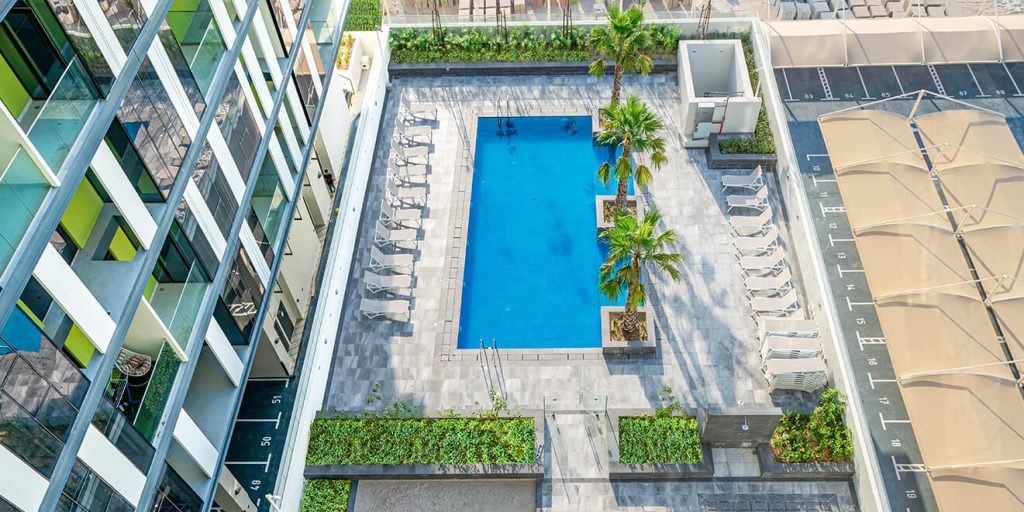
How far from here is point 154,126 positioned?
16.0 metres

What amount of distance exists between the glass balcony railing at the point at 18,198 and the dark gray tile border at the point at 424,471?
39.4 ft

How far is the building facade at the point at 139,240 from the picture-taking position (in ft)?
40.5

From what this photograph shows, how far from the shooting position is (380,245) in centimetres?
2694

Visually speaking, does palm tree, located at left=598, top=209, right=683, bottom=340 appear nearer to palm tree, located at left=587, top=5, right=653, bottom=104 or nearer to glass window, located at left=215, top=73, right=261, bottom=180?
palm tree, located at left=587, top=5, right=653, bottom=104

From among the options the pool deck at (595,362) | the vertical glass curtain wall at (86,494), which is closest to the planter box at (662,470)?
the pool deck at (595,362)

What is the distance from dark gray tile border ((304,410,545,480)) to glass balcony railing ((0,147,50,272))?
1201cm

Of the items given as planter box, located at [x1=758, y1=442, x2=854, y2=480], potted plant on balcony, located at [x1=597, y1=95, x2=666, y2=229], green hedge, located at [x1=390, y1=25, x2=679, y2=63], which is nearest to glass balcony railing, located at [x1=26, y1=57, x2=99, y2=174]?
potted plant on balcony, located at [x1=597, y1=95, x2=666, y2=229]

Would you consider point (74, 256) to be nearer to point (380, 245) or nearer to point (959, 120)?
point (380, 245)

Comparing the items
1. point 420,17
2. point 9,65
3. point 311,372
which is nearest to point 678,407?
point 311,372

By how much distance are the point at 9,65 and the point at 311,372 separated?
39.3 feet

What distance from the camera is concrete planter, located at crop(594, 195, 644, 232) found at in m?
27.5

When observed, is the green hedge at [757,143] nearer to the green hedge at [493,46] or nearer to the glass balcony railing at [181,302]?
the green hedge at [493,46]

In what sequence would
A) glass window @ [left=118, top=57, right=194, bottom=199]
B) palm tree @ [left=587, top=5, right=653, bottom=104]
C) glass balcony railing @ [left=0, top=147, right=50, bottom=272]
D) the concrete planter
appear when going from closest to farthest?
glass balcony railing @ [left=0, top=147, right=50, bottom=272]
glass window @ [left=118, top=57, right=194, bottom=199]
the concrete planter
palm tree @ [left=587, top=5, right=653, bottom=104]

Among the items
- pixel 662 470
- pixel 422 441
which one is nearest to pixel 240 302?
pixel 422 441
